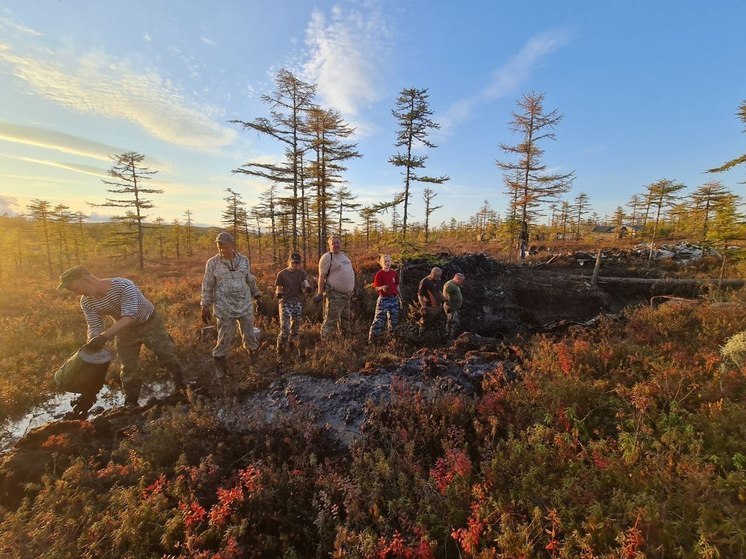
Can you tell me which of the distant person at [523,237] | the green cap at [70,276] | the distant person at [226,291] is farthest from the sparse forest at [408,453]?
the distant person at [523,237]

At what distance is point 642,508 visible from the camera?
8.61 ft

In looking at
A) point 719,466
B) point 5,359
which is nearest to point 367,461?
point 719,466

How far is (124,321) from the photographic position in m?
4.65

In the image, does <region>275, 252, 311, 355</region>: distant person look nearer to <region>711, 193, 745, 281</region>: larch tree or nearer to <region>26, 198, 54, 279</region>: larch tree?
<region>711, 193, 745, 281</region>: larch tree

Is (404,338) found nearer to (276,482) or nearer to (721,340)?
(276,482)

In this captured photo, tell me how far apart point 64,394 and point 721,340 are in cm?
1230

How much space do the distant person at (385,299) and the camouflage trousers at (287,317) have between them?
1798 millimetres

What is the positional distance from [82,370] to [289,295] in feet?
11.7

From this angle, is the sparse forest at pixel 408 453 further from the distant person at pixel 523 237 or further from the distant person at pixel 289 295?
the distant person at pixel 523 237

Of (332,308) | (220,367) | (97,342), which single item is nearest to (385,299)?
(332,308)

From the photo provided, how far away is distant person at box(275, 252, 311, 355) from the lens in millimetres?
7152

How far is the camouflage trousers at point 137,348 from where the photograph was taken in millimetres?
5203

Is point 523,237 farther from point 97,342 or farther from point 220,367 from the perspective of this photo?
point 97,342

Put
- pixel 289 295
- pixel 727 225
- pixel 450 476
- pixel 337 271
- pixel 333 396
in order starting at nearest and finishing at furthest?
pixel 450 476 < pixel 333 396 < pixel 337 271 < pixel 289 295 < pixel 727 225
